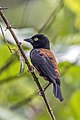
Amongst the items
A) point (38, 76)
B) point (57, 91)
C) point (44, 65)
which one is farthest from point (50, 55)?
point (38, 76)

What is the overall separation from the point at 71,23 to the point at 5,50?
0.85m

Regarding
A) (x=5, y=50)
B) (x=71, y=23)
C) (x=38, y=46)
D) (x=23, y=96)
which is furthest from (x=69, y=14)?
(x=38, y=46)

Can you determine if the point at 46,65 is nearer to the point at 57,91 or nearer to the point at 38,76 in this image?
the point at 57,91

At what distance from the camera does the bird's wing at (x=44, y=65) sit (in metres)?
1.95

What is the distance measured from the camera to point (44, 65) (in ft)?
6.61

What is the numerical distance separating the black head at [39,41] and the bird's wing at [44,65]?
14cm

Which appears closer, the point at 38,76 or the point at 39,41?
the point at 39,41

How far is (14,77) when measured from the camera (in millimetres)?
2812

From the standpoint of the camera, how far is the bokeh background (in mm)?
2547

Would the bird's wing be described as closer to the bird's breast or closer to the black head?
the bird's breast

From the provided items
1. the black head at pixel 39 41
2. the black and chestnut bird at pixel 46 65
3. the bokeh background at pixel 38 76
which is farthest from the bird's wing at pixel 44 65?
the bokeh background at pixel 38 76

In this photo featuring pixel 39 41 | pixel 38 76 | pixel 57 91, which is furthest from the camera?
pixel 38 76

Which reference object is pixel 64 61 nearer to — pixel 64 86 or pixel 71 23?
pixel 71 23

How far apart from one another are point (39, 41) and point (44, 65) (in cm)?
28
